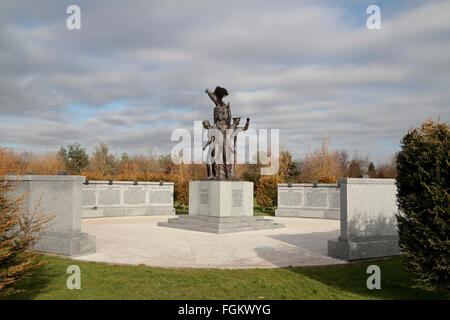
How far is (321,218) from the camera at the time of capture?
18359mm

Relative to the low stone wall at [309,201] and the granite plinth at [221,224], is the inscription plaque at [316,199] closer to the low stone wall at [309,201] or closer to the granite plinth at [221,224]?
the low stone wall at [309,201]

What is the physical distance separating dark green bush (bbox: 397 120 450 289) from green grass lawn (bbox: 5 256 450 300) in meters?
0.38

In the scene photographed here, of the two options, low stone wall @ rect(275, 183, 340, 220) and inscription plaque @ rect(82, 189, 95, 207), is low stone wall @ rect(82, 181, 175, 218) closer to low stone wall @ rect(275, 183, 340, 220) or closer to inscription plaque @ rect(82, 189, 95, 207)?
inscription plaque @ rect(82, 189, 95, 207)

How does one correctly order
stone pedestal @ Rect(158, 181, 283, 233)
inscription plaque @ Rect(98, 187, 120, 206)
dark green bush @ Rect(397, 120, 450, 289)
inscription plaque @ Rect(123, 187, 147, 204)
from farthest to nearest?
inscription plaque @ Rect(123, 187, 147, 204)
inscription plaque @ Rect(98, 187, 120, 206)
stone pedestal @ Rect(158, 181, 283, 233)
dark green bush @ Rect(397, 120, 450, 289)

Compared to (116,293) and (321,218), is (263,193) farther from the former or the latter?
(116,293)

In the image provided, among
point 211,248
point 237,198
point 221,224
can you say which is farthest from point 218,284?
point 237,198

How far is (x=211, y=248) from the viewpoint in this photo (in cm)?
905

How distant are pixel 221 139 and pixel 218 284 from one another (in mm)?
9463

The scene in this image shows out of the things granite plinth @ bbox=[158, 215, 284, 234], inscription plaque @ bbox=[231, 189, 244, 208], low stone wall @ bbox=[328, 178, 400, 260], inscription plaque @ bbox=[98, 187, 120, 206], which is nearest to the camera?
low stone wall @ bbox=[328, 178, 400, 260]

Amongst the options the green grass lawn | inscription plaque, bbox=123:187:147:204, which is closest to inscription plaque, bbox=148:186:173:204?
inscription plaque, bbox=123:187:147:204

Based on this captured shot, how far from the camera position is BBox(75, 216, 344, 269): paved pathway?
289 inches

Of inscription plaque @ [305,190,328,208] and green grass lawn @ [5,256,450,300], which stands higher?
inscription plaque @ [305,190,328,208]

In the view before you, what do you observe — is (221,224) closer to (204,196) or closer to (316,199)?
(204,196)

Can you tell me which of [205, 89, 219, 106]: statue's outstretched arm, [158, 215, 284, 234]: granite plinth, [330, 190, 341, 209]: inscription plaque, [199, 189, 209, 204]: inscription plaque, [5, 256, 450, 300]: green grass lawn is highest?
[205, 89, 219, 106]: statue's outstretched arm
